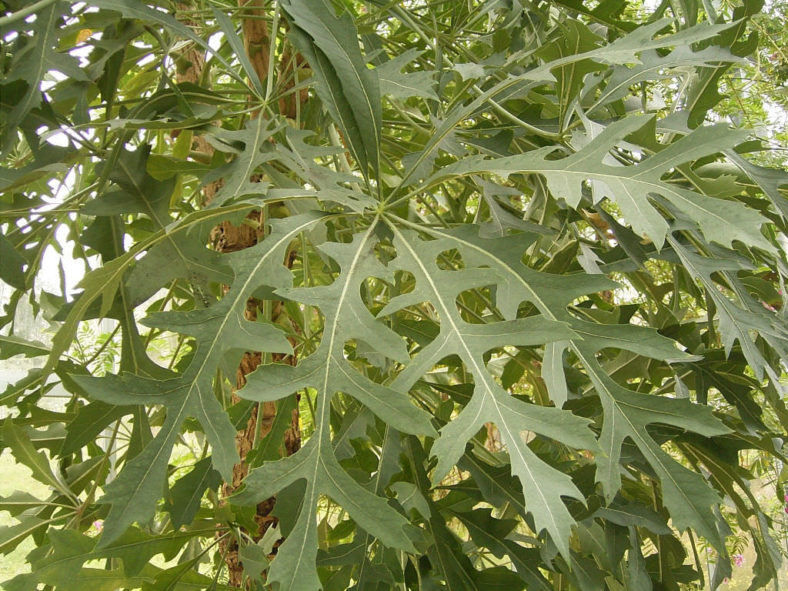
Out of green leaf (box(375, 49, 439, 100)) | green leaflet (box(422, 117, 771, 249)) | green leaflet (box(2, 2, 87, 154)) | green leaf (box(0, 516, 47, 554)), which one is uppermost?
green leaflet (box(2, 2, 87, 154))

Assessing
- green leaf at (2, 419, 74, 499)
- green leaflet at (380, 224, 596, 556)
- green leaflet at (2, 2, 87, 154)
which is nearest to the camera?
green leaflet at (380, 224, 596, 556)

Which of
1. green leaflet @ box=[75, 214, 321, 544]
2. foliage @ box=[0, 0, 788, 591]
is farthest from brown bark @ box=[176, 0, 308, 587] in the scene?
green leaflet @ box=[75, 214, 321, 544]

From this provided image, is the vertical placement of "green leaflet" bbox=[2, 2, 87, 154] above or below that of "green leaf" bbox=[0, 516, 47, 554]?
above

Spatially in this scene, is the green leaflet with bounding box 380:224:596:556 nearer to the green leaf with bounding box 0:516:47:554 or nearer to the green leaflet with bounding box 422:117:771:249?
the green leaflet with bounding box 422:117:771:249

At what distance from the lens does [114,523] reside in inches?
15.0

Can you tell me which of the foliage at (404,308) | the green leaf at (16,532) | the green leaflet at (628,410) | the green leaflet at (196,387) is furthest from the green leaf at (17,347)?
the green leaflet at (628,410)

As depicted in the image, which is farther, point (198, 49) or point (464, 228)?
point (198, 49)

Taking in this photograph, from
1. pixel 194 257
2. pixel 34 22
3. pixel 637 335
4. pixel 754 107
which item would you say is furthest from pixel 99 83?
pixel 754 107

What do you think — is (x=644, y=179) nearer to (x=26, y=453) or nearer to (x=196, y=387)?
(x=196, y=387)

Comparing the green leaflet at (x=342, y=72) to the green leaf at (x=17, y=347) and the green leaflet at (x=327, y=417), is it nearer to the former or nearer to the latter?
the green leaflet at (x=327, y=417)

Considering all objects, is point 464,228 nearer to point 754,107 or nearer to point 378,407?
point 378,407

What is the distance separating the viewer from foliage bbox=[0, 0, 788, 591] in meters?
0.41

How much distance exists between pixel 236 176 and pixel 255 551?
287 millimetres

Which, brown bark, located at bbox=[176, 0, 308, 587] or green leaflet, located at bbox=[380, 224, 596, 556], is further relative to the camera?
brown bark, located at bbox=[176, 0, 308, 587]
